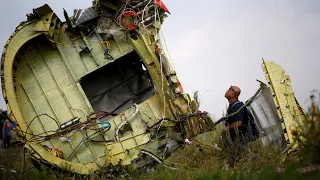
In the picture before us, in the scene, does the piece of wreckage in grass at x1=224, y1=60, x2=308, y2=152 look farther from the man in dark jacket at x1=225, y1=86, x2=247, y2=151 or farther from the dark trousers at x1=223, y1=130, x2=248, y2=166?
the dark trousers at x1=223, y1=130, x2=248, y2=166

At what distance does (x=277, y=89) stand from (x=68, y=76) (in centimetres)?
477

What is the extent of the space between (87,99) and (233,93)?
3.40m

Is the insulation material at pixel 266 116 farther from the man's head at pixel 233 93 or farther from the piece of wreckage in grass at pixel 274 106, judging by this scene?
the man's head at pixel 233 93

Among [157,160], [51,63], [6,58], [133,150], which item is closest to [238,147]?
[157,160]

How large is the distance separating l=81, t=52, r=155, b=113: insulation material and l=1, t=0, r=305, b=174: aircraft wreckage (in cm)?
71

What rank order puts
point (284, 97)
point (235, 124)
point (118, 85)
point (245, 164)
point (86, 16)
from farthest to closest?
point (118, 85), point (86, 16), point (235, 124), point (284, 97), point (245, 164)

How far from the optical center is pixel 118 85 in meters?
9.59

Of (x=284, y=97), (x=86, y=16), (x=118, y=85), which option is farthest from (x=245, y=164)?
(x=86, y=16)

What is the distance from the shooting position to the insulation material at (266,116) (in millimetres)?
7546

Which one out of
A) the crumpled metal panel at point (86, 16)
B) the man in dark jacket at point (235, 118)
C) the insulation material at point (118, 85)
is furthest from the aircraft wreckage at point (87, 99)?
the insulation material at point (118, 85)

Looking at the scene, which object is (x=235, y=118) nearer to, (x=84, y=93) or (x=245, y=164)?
(x=245, y=164)

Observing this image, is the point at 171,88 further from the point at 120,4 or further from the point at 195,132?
the point at 120,4

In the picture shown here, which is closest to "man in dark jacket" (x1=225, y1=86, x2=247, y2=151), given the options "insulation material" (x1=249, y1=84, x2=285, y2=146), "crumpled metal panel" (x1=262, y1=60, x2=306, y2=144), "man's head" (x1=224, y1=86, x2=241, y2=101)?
"man's head" (x1=224, y1=86, x2=241, y2=101)

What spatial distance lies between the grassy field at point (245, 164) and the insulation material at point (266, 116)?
417 millimetres
